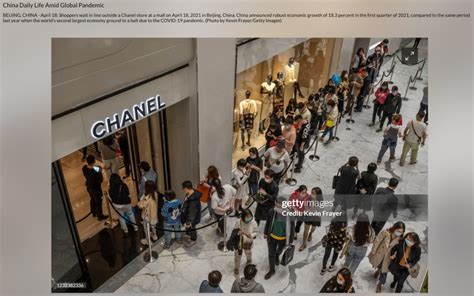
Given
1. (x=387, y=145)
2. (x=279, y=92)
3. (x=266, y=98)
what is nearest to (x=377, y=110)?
(x=387, y=145)

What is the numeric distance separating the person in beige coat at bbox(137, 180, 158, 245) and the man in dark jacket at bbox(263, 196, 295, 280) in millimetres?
1233

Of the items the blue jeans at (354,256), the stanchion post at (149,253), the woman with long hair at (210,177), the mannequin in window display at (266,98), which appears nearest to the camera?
the blue jeans at (354,256)

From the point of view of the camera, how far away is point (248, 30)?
8.43 feet

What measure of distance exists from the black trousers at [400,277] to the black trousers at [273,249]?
0.88 meters

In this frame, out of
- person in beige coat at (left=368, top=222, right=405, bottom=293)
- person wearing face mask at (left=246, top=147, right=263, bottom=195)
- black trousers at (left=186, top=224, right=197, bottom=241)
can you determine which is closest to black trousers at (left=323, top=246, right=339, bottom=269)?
person in beige coat at (left=368, top=222, right=405, bottom=293)

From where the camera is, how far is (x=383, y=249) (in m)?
3.14

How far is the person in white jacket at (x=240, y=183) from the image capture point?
3495 mm

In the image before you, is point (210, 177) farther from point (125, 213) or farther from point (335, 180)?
point (335, 180)

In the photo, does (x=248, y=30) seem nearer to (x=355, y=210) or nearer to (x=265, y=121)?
(x=355, y=210)

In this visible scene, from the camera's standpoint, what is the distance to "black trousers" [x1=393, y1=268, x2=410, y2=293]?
279cm

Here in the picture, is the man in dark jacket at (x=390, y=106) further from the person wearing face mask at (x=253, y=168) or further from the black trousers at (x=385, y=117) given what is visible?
the person wearing face mask at (x=253, y=168)

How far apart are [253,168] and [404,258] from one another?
159cm

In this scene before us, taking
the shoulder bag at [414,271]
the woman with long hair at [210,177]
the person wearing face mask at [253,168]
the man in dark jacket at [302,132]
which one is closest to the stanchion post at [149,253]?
the woman with long hair at [210,177]

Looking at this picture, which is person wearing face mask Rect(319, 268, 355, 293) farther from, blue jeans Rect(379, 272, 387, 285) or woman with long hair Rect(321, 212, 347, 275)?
blue jeans Rect(379, 272, 387, 285)
